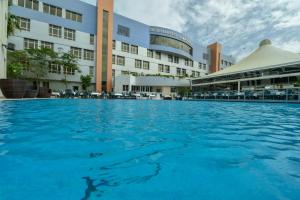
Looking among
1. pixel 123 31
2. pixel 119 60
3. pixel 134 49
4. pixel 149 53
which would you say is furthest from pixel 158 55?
pixel 119 60

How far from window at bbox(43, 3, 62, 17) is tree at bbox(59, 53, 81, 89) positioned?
20.3 feet

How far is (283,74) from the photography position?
1046 inches

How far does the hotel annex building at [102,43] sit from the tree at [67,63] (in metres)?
0.47

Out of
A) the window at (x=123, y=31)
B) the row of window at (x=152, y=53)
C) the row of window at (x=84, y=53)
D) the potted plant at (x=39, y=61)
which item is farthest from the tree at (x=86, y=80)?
the window at (x=123, y=31)

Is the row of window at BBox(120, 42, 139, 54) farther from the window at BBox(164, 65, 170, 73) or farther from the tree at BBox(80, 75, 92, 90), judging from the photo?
the tree at BBox(80, 75, 92, 90)

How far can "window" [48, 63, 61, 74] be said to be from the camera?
1234 inches

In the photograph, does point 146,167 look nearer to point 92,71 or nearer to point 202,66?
point 92,71

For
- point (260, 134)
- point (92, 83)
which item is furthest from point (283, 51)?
point (260, 134)

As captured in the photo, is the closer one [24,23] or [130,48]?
[24,23]

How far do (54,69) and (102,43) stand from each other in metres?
9.09

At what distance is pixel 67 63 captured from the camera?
3084 cm

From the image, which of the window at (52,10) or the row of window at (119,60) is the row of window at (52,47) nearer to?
the row of window at (119,60)

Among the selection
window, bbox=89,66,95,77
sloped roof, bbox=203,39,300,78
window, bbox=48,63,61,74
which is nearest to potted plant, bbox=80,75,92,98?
window, bbox=89,66,95,77

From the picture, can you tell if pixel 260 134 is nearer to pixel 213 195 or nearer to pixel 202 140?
pixel 202 140
